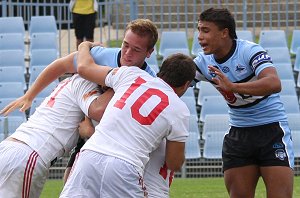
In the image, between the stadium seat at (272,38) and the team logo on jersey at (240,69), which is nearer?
the team logo on jersey at (240,69)

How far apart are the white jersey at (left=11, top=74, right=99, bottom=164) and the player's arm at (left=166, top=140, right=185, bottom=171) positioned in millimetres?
645

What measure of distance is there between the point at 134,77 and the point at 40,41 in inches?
401

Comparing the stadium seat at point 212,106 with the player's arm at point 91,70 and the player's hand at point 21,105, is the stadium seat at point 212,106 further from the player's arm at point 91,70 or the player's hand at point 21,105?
the player's arm at point 91,70

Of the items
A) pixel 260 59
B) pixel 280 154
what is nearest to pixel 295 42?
pixel 280 154

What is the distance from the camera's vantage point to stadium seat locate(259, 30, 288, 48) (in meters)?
15.8

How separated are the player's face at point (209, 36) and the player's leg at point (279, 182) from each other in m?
1.05

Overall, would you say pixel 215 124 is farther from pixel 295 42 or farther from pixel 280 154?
pixel 280 154

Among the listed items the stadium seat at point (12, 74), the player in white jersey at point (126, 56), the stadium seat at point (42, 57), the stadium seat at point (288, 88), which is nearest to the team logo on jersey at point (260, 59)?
the player in white jersey at point (126, 56)

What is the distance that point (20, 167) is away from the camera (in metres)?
6.18

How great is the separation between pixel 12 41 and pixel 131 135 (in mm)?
10370

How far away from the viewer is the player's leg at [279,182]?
7.20 metres

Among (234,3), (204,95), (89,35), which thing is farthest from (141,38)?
(234,3)

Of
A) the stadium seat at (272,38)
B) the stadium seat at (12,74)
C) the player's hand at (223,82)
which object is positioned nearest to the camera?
the player's hand at (223,82)

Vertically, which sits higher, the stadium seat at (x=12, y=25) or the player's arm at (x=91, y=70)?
the player's arm at (x=91, y=70)
